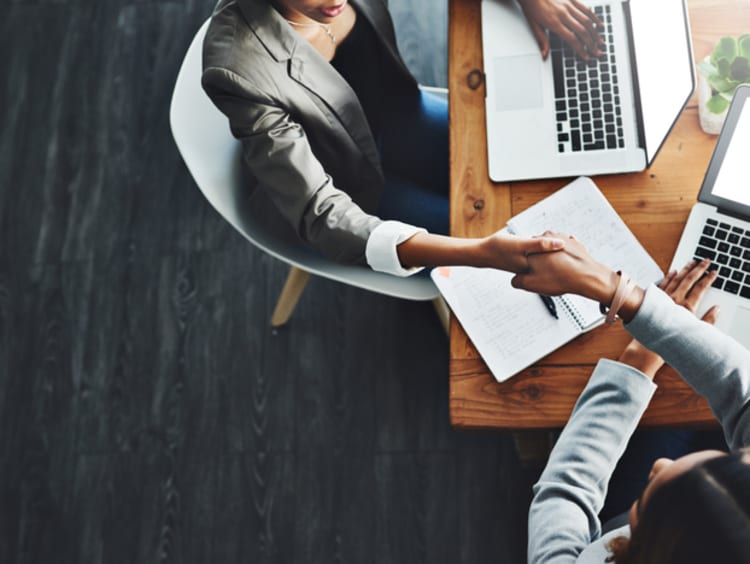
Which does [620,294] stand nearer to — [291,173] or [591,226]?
[591,226]

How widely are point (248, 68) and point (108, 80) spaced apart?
132 cm

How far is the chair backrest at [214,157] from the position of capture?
1.28 m

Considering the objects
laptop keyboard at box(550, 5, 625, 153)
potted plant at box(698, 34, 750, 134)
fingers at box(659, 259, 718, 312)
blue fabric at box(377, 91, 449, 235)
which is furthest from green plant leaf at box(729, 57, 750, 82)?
blue fabric at box(377, 91, 449, 235)

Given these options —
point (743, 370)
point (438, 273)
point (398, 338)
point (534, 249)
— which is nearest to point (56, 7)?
point (398, 338)

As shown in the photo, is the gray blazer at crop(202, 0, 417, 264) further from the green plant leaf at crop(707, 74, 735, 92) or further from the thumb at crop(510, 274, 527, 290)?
the green plant leaf at crop(707, 74, 735, 92)

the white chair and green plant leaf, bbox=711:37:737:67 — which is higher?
green plant leaf, bbox=711:37:737:67

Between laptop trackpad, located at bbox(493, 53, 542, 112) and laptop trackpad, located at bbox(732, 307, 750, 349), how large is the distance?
492 mm

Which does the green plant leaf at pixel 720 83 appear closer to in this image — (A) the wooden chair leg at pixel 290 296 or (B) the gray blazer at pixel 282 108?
(B) the gray blazer at pixel 282 108

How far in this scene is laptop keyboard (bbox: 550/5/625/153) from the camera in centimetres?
124

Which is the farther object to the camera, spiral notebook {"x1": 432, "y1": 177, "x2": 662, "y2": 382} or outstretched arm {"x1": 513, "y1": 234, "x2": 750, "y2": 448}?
spiral notebook {"x1": 432, "y1": 177, "x2": 662, "y2": 382}

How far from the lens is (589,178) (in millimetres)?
1238

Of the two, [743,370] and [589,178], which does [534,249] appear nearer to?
[589,178]

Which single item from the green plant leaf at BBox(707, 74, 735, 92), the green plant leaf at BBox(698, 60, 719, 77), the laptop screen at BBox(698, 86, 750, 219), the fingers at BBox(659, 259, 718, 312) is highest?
the green plant leaf at BBox(698, 60, 719, 77)

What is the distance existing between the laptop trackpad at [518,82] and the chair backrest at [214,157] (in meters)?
0.39
